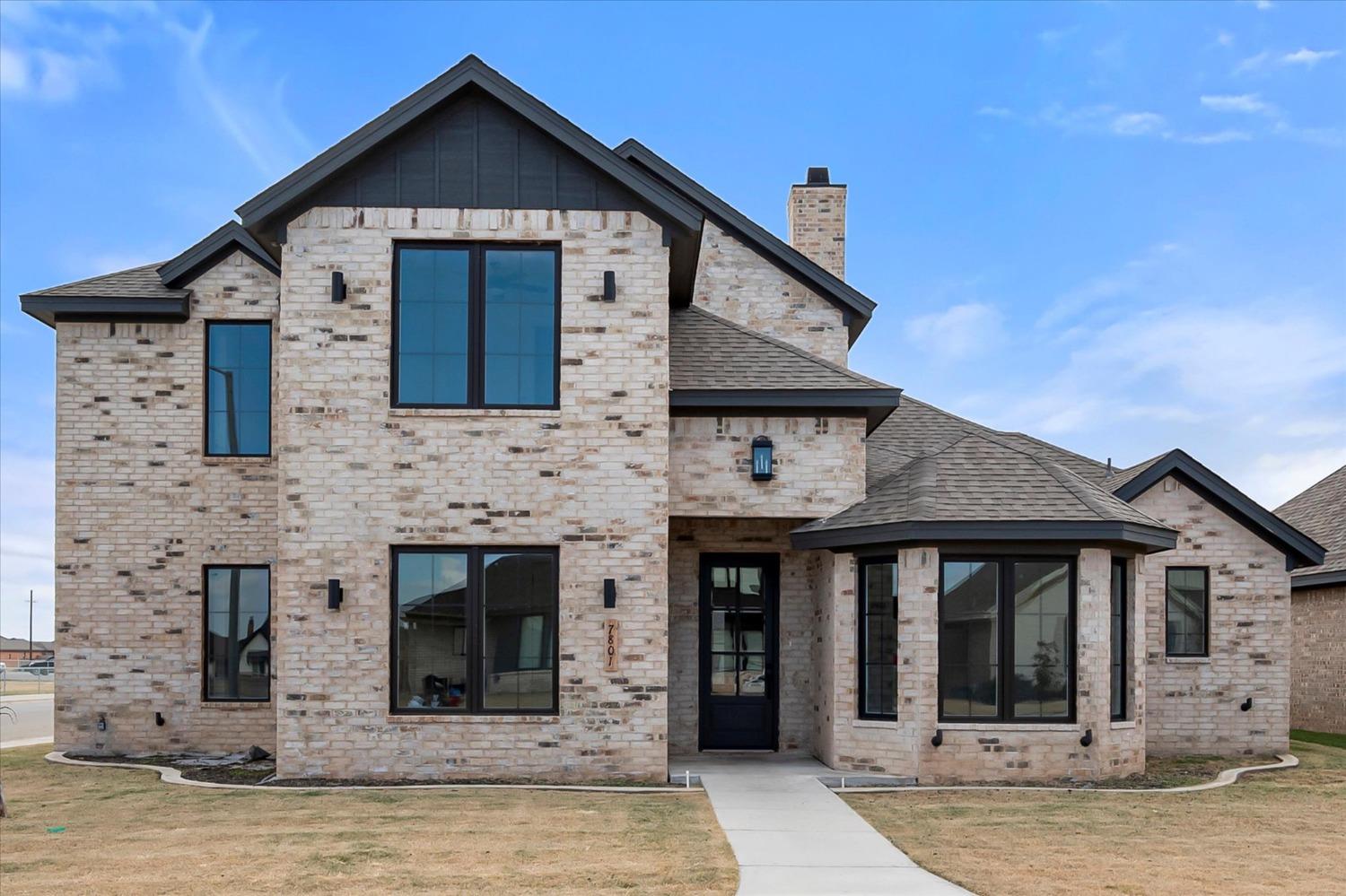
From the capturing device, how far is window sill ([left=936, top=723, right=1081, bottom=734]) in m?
12.8

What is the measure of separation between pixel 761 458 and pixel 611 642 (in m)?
2.82

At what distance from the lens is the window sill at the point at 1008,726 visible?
42.0ft

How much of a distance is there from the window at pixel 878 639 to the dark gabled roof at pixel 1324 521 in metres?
8.60

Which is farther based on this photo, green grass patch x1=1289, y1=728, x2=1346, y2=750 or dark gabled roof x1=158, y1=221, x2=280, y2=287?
green grass patch x1=1289, y1=728, x2=1346, y2=750

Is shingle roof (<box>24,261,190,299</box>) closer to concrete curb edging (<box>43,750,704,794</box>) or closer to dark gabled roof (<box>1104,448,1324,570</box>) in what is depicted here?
concrete curb edging (<box>43,750,704,794</box>)

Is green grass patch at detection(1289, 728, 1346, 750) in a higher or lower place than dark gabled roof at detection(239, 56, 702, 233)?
lower

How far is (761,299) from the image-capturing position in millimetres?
17750

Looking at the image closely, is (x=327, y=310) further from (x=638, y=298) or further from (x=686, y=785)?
(x=686, y=785)

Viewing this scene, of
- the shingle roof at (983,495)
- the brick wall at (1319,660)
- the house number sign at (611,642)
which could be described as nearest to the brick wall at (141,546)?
the house number sign at (611,642)

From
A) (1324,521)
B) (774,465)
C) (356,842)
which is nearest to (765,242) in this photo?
(774,465)

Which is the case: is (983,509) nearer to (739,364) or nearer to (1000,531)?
(1000,531)

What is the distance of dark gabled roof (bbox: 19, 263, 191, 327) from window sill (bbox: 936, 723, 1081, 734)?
34.0ft

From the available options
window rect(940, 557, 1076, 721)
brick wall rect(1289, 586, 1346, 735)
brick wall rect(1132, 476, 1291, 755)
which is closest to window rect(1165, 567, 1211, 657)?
brick wall rect(1132, 476, 1291, 755)

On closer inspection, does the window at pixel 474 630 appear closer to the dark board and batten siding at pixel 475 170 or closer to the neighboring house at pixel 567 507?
the neighboring house at pixel 567 507
